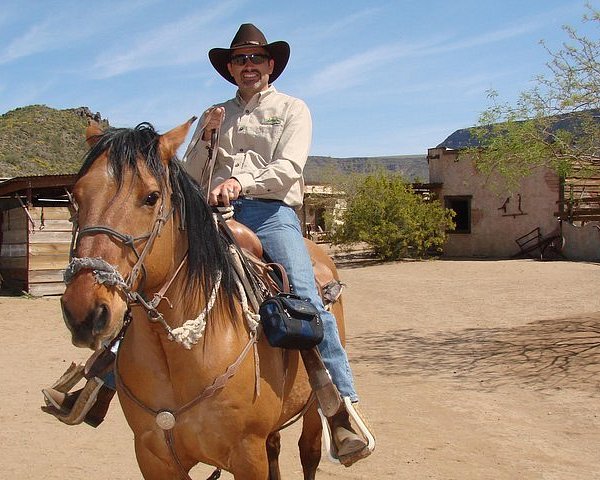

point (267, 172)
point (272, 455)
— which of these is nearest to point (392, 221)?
point (272, 455)

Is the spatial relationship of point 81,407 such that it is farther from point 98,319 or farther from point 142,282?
point 98,319

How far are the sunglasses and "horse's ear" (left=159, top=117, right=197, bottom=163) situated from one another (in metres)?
1.18

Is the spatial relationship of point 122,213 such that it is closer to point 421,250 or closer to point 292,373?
point 292,373

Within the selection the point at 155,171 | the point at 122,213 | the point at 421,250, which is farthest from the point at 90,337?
the point at 421,250

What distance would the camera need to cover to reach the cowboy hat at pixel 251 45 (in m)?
3.81

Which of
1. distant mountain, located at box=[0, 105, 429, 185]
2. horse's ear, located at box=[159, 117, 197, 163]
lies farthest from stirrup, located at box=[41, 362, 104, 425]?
distant mountain, located at box=[0, 105, 429, 185]

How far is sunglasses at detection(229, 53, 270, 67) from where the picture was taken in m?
3.82

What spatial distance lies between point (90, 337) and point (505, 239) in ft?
87.2

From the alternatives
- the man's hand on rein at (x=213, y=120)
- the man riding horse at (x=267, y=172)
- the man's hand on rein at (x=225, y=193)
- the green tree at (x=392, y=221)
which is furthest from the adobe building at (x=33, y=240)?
the man's hand on rein at (x=225, y=193)

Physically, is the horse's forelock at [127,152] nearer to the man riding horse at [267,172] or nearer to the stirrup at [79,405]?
the man riding horse at [267,172]

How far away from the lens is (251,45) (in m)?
3.79

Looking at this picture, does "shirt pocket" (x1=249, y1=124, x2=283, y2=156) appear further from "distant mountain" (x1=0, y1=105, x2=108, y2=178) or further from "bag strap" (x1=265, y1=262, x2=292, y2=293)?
"distant mountain" (x1=0, y1=105, x2=108, y2=178)

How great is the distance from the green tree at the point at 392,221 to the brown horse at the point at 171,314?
21.6m

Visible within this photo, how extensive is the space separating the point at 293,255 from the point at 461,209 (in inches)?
1106
